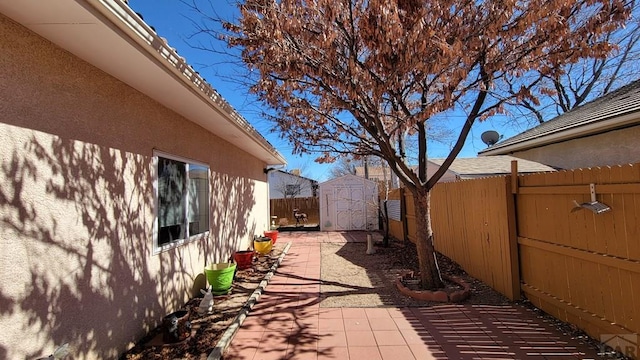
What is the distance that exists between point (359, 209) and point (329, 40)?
11663mm

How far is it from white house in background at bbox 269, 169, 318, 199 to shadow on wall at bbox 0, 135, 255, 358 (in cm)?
2808

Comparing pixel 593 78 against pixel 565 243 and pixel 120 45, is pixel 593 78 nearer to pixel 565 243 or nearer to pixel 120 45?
pixel 565 243

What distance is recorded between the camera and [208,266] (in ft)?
20.5

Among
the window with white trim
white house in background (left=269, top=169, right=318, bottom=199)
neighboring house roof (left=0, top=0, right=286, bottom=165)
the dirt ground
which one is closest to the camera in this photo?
neighboring house roof (left=0, top=0, right=286, bottom=165)

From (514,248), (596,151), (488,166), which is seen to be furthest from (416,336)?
(488,166)

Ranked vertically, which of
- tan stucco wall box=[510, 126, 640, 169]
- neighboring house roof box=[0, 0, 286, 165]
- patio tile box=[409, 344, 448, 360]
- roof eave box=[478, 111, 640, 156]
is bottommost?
patio tile box=[409, 344, 448, 360]

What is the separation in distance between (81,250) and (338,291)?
3974 mm

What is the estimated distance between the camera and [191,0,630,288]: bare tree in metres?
4.41

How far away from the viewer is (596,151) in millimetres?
6449

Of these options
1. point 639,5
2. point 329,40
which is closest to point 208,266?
point 329,40

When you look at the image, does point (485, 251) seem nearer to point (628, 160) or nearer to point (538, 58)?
point (628, 160)

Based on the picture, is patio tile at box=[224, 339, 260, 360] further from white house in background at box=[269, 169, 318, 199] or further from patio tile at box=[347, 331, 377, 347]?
white house in background at box=[269, 169, 318, 199]

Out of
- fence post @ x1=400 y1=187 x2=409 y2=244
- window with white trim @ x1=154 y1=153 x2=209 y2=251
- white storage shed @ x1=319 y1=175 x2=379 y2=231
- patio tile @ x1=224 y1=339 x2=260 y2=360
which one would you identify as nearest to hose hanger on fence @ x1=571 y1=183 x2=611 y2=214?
patio tile @ x1=224 y1=339 x2=260 y2=360

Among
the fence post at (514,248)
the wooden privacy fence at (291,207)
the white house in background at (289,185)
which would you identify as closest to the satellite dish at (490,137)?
the fence post at (514,248)
